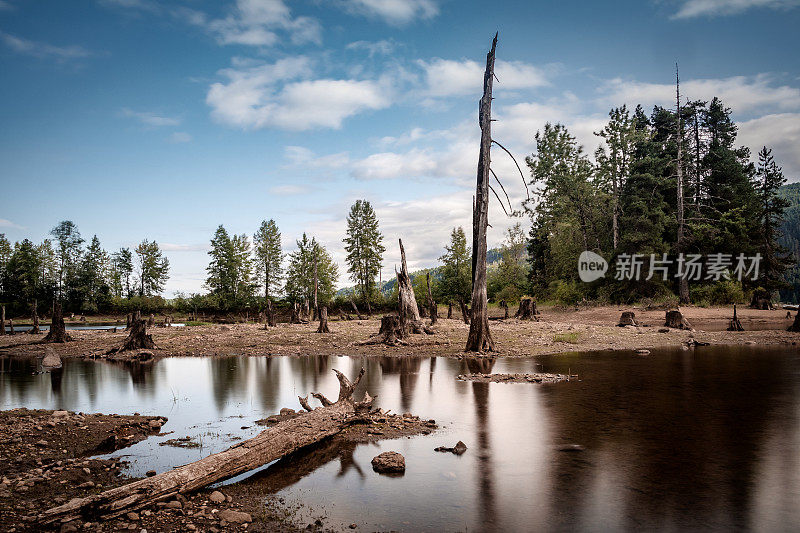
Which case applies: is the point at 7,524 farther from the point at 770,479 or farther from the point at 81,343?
the point at 81,343

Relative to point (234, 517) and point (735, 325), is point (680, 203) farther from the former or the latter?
point (234, 517)

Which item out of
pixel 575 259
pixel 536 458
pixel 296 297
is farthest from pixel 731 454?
pixel 296 297

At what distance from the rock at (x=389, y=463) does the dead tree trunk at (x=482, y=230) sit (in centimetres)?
1362

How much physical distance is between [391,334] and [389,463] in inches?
686

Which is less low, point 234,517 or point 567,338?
point 234,517

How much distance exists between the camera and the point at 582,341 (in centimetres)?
2555

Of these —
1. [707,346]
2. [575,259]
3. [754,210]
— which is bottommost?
[707,346]

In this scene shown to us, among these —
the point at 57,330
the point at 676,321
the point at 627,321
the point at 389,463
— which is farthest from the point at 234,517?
the point at 627,321

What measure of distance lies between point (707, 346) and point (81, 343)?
33325mm

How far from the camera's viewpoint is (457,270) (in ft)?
244

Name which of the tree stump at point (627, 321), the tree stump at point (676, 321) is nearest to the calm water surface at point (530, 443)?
the tree stump at point (676, 321)

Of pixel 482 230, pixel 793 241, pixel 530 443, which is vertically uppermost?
pixel 793 241

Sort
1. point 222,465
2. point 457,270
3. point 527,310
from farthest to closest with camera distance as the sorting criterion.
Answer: point 457,270, point 527,310, point 222,465

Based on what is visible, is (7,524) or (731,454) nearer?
(7,524)
